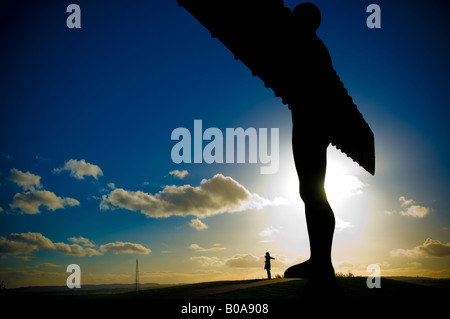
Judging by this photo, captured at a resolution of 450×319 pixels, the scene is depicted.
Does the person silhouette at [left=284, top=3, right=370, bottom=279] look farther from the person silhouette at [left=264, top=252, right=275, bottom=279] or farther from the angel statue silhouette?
the person silhouette at [left=264, top=252, right=275, bottom=279]

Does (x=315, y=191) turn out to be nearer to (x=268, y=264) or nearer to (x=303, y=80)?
(x=303, y=80)

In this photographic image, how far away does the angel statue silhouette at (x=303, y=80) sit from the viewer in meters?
2.23

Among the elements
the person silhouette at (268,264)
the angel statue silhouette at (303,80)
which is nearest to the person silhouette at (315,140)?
the angel statue silhouette at (303,80)

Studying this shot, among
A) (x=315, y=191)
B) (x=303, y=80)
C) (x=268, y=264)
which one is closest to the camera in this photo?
A: (x=303, y=80)

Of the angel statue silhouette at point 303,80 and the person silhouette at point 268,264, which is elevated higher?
the angel statue silhouette at point 303,80

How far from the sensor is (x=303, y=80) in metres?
2.95

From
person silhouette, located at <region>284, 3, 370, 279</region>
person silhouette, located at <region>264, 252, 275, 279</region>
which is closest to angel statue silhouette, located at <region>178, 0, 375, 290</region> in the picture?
person silhouette, located at <region>284, 3, 370, 279</region>

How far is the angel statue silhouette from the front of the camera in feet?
7.30

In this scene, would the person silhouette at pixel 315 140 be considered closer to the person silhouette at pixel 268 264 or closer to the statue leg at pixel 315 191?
the statue leg at pixel 315 191

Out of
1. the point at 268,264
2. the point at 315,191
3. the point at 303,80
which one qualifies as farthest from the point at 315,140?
the point at 268,264

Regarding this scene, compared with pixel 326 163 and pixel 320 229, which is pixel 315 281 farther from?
pixel 326 163
